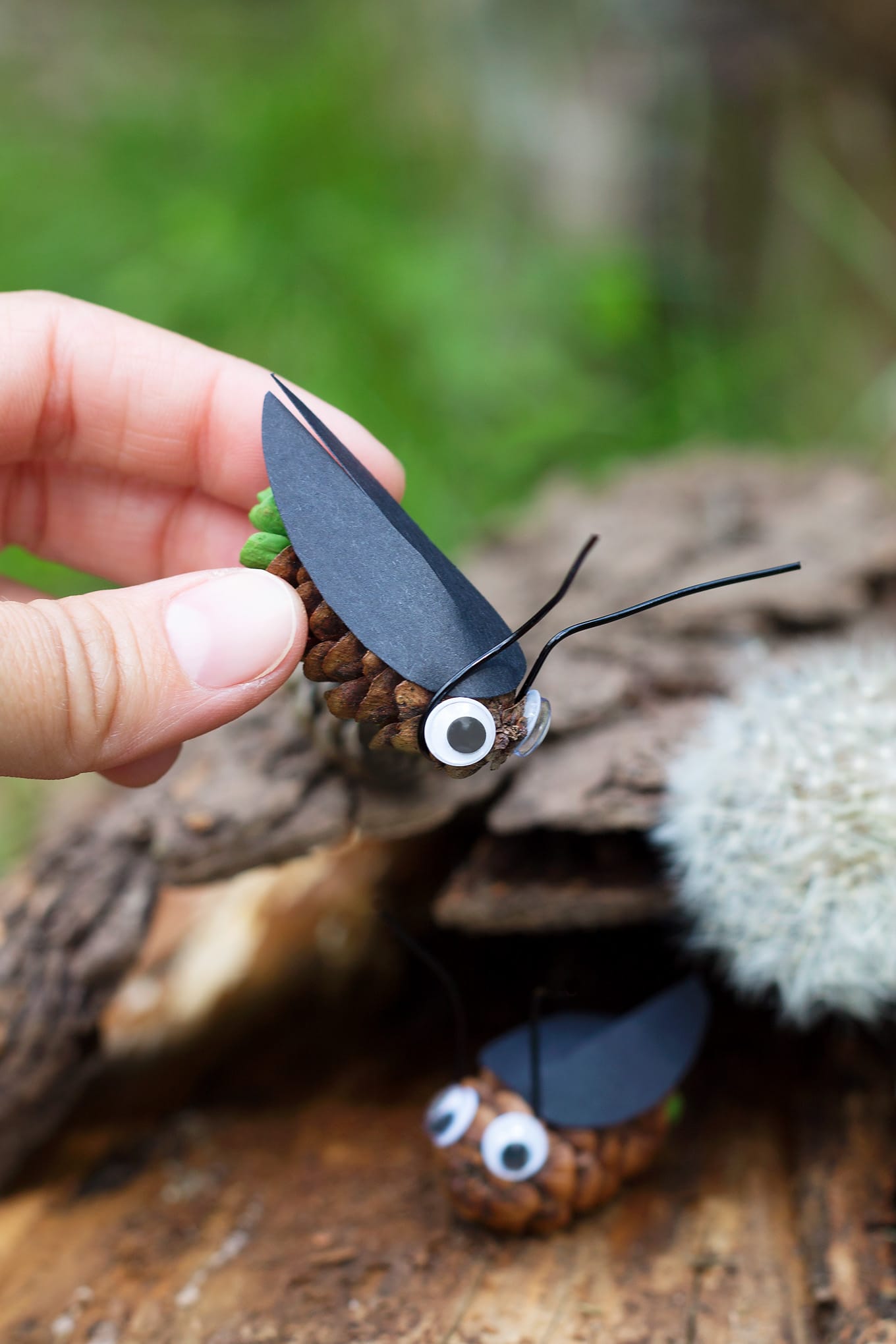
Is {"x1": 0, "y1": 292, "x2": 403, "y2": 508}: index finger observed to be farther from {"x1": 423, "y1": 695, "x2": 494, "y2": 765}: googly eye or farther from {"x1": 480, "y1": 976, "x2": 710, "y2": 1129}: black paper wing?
{"x1": 480, "y1": 976, "x2": 710, "y2": 1129}: black paper wing

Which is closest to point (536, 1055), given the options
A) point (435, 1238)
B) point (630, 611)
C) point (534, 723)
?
point (435, 1238)

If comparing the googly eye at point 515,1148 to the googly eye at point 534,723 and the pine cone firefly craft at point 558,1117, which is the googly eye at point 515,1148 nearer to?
the pine cone firefly craft at point 558,1117

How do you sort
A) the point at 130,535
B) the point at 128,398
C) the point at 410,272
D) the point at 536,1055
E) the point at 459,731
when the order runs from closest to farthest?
the point at 459,731
the point at 536,1055
the point at 128,398
the point at 130,535
the point at 410,272

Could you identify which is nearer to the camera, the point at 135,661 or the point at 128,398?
the point at 135,661

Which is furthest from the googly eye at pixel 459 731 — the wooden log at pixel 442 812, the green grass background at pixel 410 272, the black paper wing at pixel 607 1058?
the green grass background at pixel 410 272

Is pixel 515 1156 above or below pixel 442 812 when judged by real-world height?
below

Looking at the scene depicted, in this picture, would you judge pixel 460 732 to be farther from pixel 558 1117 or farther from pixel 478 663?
pixel 558 1117
